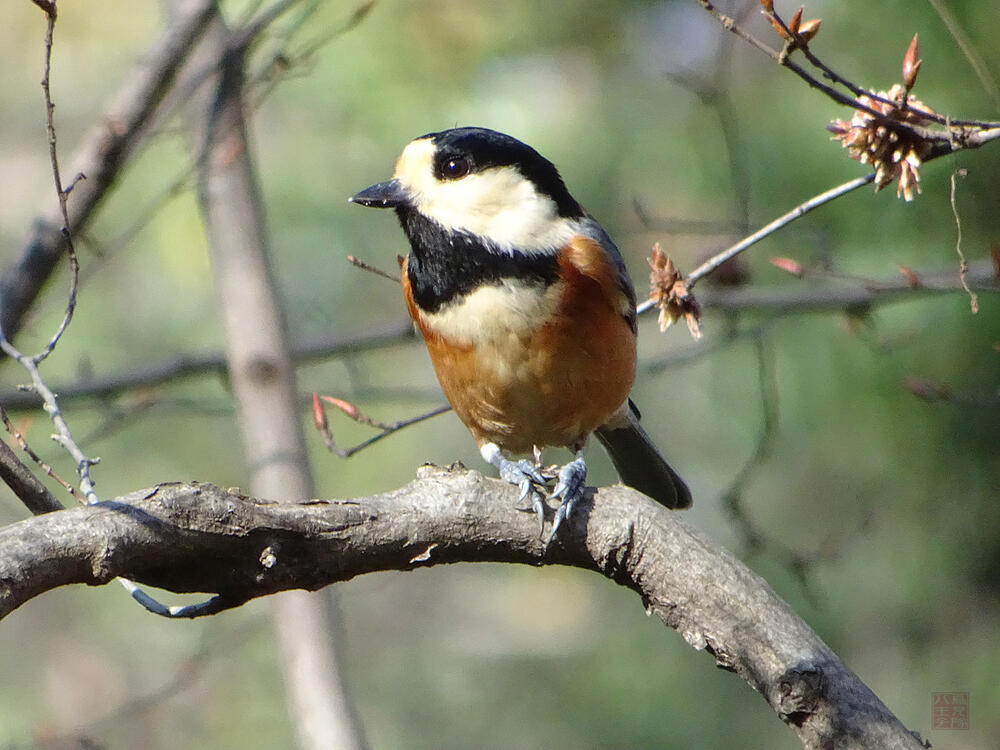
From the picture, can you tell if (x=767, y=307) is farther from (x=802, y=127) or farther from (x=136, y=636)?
(x=136, y=636)

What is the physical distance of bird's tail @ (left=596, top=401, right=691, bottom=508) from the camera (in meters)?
4.66

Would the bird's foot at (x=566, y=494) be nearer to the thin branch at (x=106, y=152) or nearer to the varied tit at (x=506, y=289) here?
the varied tit at (x=506, y=289)

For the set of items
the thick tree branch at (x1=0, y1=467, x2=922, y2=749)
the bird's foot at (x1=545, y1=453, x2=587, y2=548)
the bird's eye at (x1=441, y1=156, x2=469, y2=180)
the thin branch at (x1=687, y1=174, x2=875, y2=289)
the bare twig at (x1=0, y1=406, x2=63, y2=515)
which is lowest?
the thick tree branch at (x1=0, y1=467, x2=922, y2=749)

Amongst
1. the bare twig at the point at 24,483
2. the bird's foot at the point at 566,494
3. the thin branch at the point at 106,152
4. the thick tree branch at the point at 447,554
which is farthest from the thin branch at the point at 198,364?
the bare twig at the point at 24,483

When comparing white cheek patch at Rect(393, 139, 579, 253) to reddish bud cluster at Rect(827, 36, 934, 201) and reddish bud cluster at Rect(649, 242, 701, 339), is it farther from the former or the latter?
reddish bud cluster at Rect(827, 36, 934, 201)

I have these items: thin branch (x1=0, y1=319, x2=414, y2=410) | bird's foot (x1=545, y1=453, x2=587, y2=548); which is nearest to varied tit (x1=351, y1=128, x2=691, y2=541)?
bird's foot (x1=545, y1=453, x2=587, y2=548)

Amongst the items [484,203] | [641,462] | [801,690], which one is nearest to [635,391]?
[641,462]

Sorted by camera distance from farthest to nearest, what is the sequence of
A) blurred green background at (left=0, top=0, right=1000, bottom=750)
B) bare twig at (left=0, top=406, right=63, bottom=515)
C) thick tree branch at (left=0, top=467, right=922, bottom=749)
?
blurred green background at (left=0, top=0, right=1000, bottom=750) → bare twig at (left=0, top=406, right=63, bottom=515) → thick tree branch at (left=0, top=467, right=922, bottom=749)

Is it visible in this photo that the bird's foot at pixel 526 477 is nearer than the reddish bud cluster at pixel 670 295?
Yes

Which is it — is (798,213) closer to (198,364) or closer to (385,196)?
(385,196)

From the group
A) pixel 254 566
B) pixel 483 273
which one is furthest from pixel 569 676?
pixel 254 566

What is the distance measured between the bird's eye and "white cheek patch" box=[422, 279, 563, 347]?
1.33ft

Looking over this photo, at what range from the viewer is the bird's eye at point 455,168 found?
3.64 m

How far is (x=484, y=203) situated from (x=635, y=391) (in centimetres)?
382
